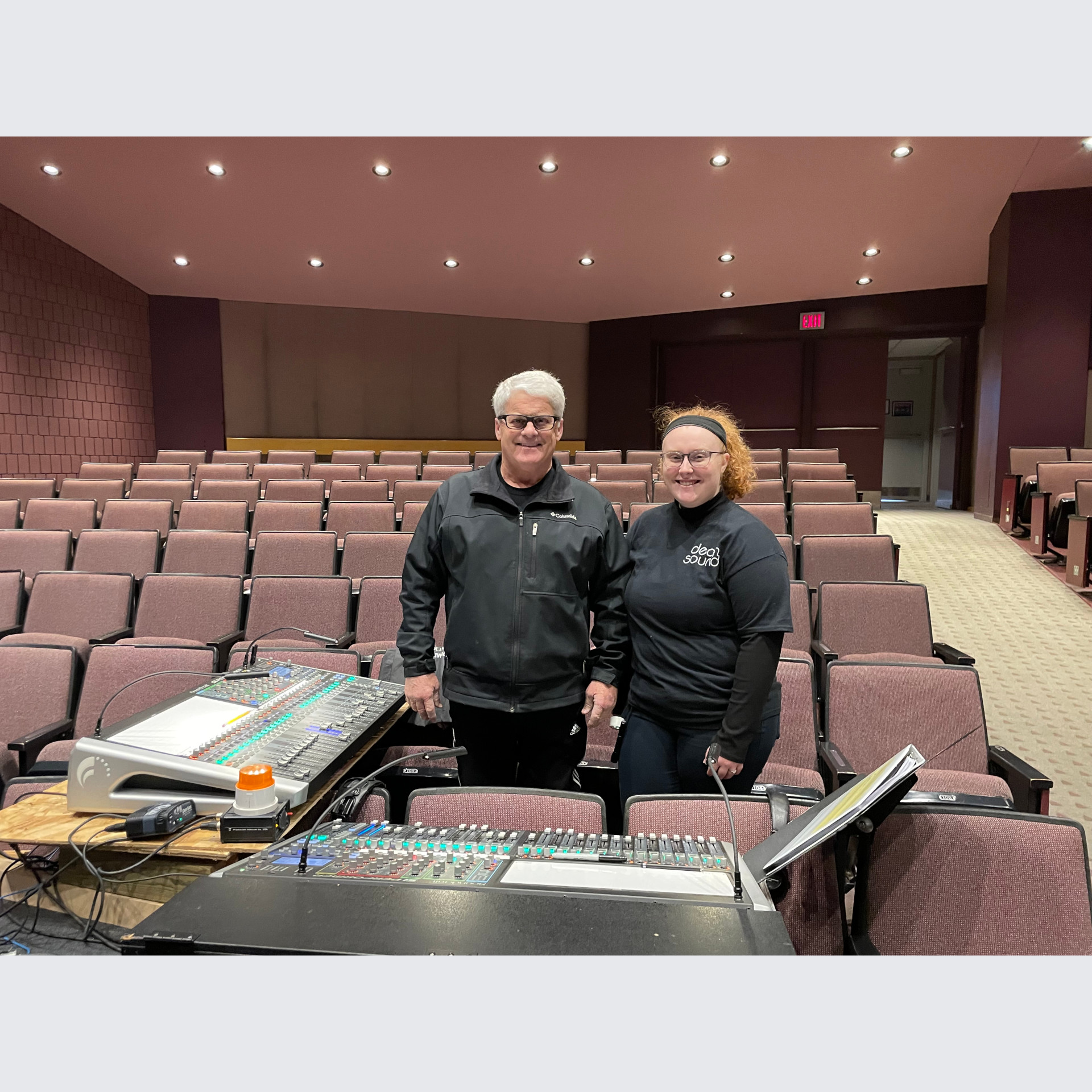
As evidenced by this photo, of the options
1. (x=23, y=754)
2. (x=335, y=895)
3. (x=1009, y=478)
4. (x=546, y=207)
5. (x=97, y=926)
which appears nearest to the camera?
(x=335, y=895)

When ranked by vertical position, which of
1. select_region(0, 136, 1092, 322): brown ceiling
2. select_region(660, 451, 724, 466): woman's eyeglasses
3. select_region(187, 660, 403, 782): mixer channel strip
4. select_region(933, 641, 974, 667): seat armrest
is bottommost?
select_region(933, 641, 974, 667): seat armrest

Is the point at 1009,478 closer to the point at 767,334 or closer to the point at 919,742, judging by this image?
the point at 767,334

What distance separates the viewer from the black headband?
122cm

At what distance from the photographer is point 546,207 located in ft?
18.0

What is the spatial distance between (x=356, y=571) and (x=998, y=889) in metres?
2.41

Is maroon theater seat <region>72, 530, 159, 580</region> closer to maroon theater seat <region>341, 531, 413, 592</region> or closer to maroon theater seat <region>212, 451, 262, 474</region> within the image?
maroon theater seat <region>341, 531, 413, 592</region>

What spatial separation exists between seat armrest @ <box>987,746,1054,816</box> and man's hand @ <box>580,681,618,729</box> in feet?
2.64

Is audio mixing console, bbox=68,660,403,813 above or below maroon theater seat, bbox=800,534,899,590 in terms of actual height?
below

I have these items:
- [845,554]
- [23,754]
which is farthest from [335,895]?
[845,554]

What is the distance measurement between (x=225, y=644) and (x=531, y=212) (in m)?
4.40

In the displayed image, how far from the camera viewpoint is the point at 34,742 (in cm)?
168

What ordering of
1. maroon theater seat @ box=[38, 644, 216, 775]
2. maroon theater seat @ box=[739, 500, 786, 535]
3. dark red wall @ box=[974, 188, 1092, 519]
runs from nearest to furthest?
maroon theater seat @ box=[38, 644, 216, 775] → maroon theater seat @ box=[739, 500, 786, 535] → dark red wall @ box=[974, 188, 1092, 519]

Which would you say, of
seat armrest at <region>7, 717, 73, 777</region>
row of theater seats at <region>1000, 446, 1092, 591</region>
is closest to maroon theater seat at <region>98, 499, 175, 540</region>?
seat armrest at <region>7, 717, 73, 777</region>

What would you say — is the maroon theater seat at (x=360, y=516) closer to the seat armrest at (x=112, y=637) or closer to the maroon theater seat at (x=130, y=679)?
the seat armrest at (x=112, y=637)
